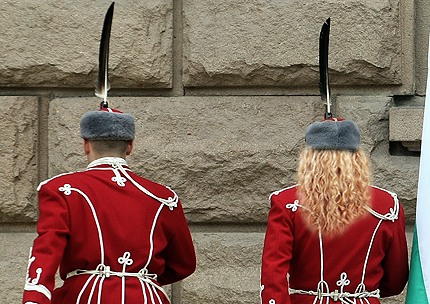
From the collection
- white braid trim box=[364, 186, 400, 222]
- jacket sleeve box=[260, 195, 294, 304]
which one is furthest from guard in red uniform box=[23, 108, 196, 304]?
white braid trim box=[364, 186, 400, 222]

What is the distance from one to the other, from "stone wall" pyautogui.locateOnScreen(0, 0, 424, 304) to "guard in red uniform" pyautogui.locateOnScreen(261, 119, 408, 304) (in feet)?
2.66

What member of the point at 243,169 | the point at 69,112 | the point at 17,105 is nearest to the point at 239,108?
the point at 243,169

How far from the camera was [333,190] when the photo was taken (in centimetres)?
253

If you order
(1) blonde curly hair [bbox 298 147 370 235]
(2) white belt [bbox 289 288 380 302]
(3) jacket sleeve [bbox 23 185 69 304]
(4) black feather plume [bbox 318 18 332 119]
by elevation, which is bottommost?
(2) white belt [bbox 289 288 380 302]

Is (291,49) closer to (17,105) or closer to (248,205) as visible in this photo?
(248,205)

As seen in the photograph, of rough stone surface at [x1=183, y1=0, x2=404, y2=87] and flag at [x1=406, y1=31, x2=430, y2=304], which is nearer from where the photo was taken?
flag at [x1=406, y1=31, x2=430, y2=304]

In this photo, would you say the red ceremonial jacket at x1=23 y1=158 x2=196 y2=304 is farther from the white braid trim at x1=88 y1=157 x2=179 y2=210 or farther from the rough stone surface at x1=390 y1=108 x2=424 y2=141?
the rough stone surface at x1=390 y1=108 x2=424 y2=141

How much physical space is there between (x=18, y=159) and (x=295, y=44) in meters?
1.37

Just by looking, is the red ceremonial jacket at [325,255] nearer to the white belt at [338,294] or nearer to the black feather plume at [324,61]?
the white belt at [338,294]

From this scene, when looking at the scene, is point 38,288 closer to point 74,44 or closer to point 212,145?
point 212,145

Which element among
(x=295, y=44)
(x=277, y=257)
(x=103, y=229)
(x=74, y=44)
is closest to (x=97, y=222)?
A: (x=103, y=229)

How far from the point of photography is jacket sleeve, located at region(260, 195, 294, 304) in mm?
2445

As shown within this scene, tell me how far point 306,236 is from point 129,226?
599 mm

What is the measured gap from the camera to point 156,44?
346 cm
